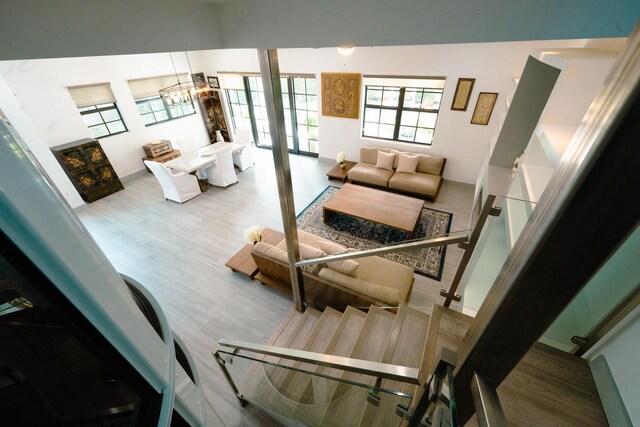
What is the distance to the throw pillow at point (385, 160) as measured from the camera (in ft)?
17.5

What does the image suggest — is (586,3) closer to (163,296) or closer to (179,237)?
(163,296)

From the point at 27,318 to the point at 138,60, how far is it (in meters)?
7.32

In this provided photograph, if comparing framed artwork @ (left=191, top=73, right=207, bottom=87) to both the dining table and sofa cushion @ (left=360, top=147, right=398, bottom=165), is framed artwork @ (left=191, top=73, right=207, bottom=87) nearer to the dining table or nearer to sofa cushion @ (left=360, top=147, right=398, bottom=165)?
the dining table

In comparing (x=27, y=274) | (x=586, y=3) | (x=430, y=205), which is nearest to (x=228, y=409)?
(x=27, y=274)

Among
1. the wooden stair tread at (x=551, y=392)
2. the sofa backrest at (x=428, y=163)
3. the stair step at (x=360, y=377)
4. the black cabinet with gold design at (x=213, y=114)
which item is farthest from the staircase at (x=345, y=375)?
the black cabinet with gold design at (x=213, y=114)

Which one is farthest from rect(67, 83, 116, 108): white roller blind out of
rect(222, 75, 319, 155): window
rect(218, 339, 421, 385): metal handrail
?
rect(218, 339, 421, 385): metal handrail

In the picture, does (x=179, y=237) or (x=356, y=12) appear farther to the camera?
(x=179, y=237)

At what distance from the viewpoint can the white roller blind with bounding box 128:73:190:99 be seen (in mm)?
5805

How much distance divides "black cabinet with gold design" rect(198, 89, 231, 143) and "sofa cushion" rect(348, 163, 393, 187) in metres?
4.57

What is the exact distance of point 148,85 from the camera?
237 inches

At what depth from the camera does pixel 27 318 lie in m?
0.44

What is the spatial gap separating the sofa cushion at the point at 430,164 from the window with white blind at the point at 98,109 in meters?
6.76

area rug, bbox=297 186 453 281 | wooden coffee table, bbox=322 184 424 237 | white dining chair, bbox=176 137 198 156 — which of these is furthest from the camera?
white dining chair, bbox=176 137 198 156

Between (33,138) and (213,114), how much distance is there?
408 centimetres
